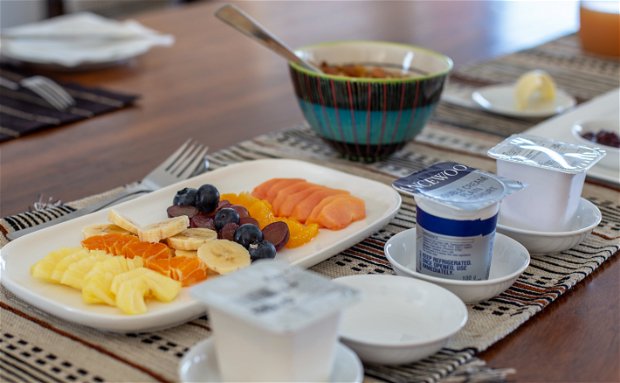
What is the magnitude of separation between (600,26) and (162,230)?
133cm

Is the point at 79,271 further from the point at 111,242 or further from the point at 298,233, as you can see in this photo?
the point at 298,233

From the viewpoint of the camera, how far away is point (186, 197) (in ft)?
3.37

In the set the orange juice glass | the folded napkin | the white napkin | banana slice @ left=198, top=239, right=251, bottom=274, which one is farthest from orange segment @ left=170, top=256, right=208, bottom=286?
the orange juice glass

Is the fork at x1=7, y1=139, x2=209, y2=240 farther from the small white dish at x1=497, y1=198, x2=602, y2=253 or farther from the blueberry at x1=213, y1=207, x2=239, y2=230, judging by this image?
the small white dish at x1=497, y1=198, x2=602, y2=253

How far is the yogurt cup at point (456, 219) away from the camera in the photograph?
847 mm

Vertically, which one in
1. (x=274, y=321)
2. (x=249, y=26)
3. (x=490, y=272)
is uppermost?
(x=249, y=26)

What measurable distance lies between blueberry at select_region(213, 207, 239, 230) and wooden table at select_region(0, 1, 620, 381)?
317 millimetres

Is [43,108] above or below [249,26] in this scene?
below

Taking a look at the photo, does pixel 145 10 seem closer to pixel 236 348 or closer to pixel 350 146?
pixel 350 146

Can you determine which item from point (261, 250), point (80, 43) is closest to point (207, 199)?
point (261, 250)

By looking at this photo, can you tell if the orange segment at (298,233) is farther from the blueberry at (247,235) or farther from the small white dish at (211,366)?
the small white dish at (211,366)

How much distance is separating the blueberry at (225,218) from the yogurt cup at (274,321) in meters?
0.27

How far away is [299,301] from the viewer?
635mm

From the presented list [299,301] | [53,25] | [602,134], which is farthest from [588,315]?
[53,25]
